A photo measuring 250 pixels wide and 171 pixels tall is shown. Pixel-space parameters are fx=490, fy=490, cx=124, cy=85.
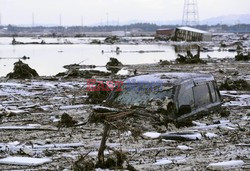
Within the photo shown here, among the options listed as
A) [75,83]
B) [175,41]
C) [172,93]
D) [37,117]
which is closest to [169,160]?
[172,93]

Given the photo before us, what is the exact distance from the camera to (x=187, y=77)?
11648 mm

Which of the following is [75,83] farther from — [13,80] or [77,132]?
[77,132]

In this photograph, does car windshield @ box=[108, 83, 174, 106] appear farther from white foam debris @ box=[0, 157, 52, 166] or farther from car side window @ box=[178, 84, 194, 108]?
white foam debris @ box=[0, 157, 52, 166]

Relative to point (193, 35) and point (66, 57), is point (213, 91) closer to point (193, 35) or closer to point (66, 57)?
point (66, 57)

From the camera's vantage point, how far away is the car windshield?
1081cm

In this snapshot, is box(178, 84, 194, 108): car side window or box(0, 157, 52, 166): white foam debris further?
box(178, 84, 194, 108): car side window

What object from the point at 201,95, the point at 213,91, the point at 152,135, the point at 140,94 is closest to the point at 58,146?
the point at 152,135

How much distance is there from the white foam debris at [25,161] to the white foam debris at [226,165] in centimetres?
271

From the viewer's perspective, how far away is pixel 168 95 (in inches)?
424

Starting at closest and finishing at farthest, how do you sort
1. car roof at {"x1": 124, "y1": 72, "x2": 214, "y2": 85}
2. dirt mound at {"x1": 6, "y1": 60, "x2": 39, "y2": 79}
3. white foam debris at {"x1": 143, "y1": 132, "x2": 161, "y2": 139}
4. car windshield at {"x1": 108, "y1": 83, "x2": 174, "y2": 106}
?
1. white foam debris at {"x1": 143, "y1": 132, "x2": 161, "y2": 139}
2. car windshield at {"x1": 108, "y1": 83, "x2": 174, "y2": 106}
3. car roof at {"x1": 124, "y1": 72, "x2": 214, "y2": 85}
4. dirt mound at {"x1": 6, "y1": 60, "x2": 39, "y2": 79}

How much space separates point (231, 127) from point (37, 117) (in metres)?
5.43

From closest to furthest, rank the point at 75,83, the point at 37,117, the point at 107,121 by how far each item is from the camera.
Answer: the point at 107,121 → the point at 37,117 → the point at 75,83

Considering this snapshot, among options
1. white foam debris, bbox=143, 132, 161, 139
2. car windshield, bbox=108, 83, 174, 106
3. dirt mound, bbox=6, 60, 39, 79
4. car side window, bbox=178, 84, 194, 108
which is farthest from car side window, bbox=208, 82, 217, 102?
dirt mound, bbox=6, 60, 39, 79

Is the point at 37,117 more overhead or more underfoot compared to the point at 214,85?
more underfoot
